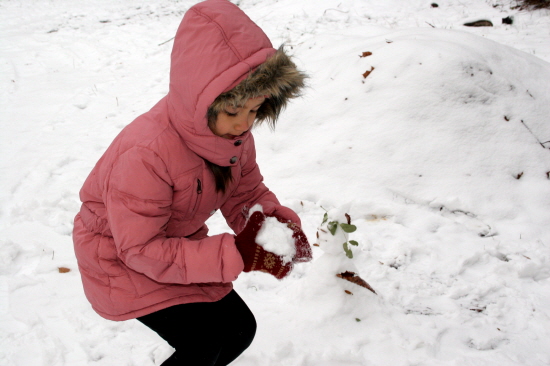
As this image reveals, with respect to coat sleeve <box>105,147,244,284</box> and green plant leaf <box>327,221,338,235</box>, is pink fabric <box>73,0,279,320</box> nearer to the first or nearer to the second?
coat sleeve <box>105,147,244,284</box>

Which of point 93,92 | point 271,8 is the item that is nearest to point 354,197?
point 93,92

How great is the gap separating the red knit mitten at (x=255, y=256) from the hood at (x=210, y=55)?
1.52 ft

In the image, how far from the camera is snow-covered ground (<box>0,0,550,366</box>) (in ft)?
7.36

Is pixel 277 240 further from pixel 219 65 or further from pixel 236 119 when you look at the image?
pixel 219 65

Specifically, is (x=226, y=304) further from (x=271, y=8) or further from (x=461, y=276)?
(x=271, y=8)

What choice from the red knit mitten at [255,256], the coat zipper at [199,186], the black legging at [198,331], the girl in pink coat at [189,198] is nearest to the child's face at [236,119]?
the girl in pink coat at [189,198]

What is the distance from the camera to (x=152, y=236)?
5.15 ft

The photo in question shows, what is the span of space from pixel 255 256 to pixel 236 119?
573 millimetres

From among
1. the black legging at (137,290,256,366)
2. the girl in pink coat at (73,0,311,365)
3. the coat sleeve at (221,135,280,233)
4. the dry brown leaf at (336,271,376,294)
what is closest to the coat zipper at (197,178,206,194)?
the girl in pink coat at (73,0,311,365)

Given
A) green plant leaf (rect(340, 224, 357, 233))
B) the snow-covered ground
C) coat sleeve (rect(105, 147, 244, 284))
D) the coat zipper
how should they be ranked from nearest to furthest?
coat sleeve (rect(105, 147, 244, 284)) → the coat zipper → green plant leaf (rect(340, 224, 357, 233)) → the snow-covered ground

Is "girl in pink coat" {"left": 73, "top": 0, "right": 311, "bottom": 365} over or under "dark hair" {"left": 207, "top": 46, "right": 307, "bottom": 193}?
under

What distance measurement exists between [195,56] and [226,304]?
1.11 m

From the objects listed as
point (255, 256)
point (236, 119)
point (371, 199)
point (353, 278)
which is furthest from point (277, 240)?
point (371, 199)

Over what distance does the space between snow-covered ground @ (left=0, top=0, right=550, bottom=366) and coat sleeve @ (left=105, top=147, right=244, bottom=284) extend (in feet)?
2.58
